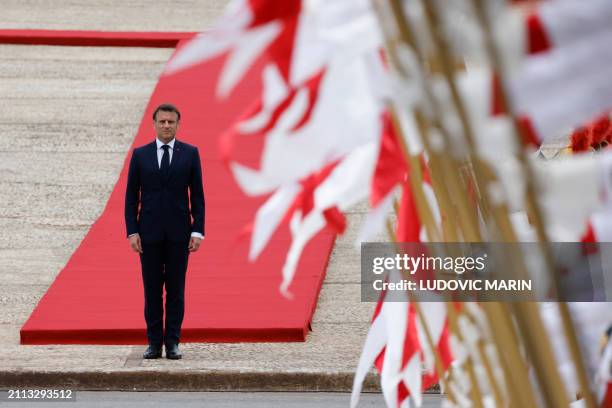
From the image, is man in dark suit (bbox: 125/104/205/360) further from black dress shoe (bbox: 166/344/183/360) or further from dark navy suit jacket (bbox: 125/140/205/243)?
black dress shoe (bbox: 166/344/183/360)

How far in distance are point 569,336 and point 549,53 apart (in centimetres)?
33

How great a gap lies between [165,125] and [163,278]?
3.59ft

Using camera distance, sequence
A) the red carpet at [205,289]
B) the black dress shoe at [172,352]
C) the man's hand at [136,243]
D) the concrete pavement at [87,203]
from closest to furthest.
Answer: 1. the man's hand at [136,243]
2. the concrete pavement at [87,203]
3. the black dress shoe at [172,352]
4. the red carpet at [205,289]

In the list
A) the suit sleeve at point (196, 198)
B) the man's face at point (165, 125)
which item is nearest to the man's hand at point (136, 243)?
the suit sleeve at point (196, 198)

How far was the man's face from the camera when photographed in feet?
32.0

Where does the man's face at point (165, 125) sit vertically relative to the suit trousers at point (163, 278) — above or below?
above
